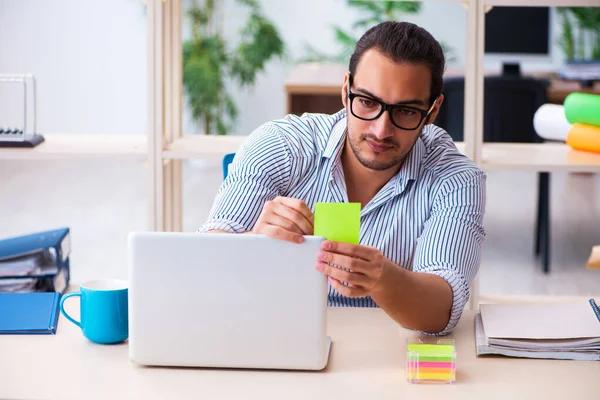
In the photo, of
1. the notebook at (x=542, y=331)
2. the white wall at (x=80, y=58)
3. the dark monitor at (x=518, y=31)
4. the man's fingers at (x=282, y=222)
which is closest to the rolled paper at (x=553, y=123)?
the notebook at (x=542, y=331)

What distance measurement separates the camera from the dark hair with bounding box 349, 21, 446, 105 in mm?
1700

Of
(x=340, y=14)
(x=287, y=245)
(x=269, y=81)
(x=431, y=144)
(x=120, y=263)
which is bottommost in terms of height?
(x=120, y=263)

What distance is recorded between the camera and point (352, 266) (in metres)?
1.33

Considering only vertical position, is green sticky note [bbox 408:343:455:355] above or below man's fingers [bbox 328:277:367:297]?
below

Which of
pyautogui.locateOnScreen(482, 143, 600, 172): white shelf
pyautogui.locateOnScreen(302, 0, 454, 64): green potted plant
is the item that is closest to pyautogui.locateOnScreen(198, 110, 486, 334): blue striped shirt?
pyautogui.locateOnScreen(482, 143, 600, 172): white shelf

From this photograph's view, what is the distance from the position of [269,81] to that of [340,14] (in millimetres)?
776

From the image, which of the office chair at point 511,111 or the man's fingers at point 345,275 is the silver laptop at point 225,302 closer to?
the man's fingers at point 345,275

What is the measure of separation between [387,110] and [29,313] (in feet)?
2.47

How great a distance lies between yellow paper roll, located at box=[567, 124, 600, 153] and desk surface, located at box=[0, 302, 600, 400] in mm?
1451

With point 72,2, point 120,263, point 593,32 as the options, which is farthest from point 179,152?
point 593,32

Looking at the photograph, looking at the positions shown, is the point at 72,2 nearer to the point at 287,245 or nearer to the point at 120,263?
the point at 120,263

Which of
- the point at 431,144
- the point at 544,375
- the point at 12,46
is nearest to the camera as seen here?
the point at 544,375

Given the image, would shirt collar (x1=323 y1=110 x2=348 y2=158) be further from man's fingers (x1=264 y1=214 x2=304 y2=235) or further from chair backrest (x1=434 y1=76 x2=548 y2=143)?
chair backrest (x1=434 y1=76 x2=548 y2=143)

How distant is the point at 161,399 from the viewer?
4.03 ft
